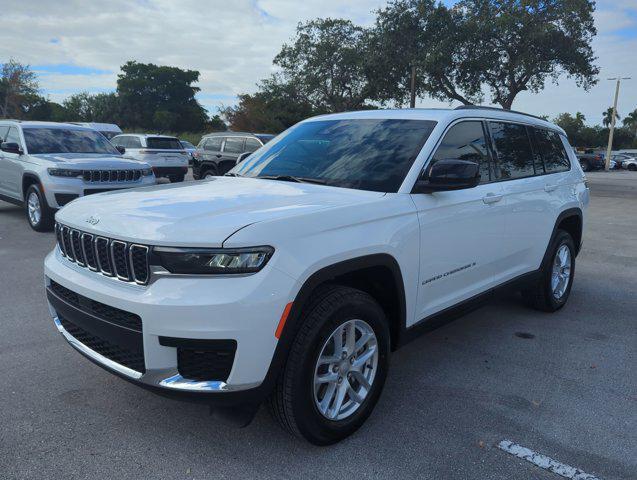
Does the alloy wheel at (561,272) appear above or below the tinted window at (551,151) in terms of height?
below

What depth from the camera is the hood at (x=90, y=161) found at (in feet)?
28.3

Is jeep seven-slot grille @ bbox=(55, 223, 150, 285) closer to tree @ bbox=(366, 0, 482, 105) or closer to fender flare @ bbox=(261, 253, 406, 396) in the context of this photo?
fender flare @ bbox=(261, 253, 406, 396)

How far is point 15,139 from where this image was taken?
950 centimetres

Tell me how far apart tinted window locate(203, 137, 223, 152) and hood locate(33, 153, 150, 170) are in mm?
6013

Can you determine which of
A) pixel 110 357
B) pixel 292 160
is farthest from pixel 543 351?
pixel 110 357

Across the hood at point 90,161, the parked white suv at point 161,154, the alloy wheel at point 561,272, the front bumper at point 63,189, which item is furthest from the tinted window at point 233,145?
the alloy wheel at point 561,272

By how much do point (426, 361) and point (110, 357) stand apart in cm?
226

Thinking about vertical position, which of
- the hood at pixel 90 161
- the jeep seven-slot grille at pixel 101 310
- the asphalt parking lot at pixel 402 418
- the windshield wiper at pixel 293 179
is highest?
the windshield wiper at pixel 293 179

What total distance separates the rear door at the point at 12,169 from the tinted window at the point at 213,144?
247 inches

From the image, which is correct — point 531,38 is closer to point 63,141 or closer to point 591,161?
point 591,161

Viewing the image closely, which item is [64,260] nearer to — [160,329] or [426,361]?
[160,329]

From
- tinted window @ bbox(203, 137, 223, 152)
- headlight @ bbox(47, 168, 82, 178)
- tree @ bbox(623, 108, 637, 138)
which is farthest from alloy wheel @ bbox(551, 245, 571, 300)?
tree @ bbox(623, 108, 637, 138)

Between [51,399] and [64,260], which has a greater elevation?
[64,260]

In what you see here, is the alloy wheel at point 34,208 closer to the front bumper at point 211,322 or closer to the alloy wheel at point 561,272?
the front bumper at point 211,322
